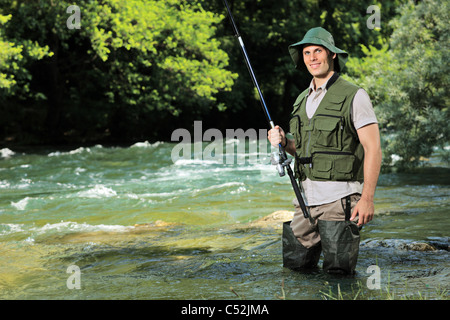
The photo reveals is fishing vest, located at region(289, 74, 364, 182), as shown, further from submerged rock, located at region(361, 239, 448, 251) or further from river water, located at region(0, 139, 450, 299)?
submerged rock, located at region(361, 239, 448, 251)

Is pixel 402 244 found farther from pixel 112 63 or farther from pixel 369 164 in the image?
pixel 112 63

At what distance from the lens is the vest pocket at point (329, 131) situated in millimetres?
4047

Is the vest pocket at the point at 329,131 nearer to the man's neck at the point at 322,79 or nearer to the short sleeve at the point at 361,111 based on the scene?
the short sleeve at the point at 361,111

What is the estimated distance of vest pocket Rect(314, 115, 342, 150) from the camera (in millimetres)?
4047

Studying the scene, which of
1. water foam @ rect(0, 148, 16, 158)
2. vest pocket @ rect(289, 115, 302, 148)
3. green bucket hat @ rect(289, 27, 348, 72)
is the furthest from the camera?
water foam @ rect(0, 148, 16, 158)

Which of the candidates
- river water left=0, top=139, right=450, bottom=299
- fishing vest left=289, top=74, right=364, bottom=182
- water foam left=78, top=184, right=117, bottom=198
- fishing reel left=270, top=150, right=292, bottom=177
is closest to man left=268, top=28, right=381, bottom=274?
fishing vest left=289, top=74, right=364, bottom=182

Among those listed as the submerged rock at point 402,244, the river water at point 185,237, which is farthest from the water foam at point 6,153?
the submerged rock at point 402,244

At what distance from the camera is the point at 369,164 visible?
3.89 meters

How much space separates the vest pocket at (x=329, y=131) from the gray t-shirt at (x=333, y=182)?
0.41 feet

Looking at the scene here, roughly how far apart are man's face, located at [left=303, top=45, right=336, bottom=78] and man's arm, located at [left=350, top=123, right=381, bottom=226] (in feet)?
1.84

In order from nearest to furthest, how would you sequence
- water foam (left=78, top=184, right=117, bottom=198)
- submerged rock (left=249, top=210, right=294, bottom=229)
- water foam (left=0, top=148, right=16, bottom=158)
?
submerged rock (left=249, top=210, right=294, bottom=229)
water foam (left=78, top=184, right=117, bottom=198)
water foam (left=0, top=148, right=16, bottom=158)

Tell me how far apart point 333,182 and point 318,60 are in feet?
2.91

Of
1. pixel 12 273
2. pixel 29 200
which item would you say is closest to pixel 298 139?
pixel 12 273

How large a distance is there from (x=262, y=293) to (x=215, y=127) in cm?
2490
